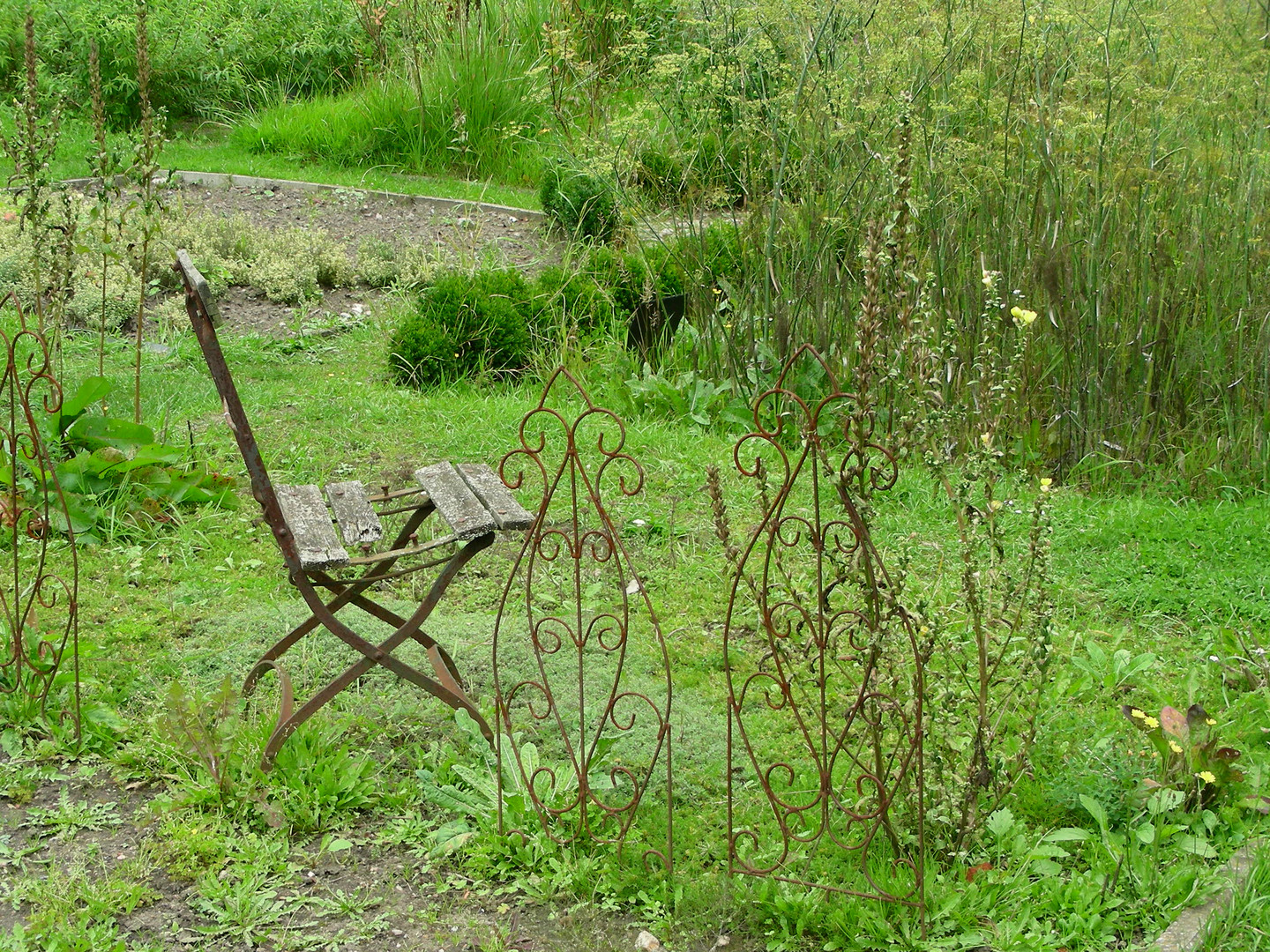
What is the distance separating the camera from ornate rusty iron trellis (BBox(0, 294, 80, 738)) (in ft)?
11.2

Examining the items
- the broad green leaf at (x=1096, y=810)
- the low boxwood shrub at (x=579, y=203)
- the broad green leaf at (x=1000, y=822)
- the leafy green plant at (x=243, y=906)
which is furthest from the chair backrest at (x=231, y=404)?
the low boxwood shrub at (x=579, y=203)

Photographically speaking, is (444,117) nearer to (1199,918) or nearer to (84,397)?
(84,397)

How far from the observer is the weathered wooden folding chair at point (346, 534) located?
9.58 feet

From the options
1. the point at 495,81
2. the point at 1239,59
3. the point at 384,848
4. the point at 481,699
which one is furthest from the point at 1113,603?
the point at 495,81

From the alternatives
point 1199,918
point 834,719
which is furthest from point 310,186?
point 1199,918

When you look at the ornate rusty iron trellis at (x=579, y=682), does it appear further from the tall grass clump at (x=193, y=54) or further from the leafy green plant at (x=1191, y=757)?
the tall grass clump at (x=193, y=54)

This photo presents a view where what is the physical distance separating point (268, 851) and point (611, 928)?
0.88 m

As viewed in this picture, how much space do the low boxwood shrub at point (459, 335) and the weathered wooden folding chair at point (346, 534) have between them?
2.64 meters

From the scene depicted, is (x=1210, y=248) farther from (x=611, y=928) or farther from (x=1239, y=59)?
(x=611, y=928)

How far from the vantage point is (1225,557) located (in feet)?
14.0

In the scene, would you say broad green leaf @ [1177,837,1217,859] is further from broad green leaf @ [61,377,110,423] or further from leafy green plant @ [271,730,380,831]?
broad green leaf @ [61,377,110,423]

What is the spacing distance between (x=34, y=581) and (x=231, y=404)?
4.48 feet

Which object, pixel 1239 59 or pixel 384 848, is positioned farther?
pixel 1239 59

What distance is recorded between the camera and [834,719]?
140 inches
